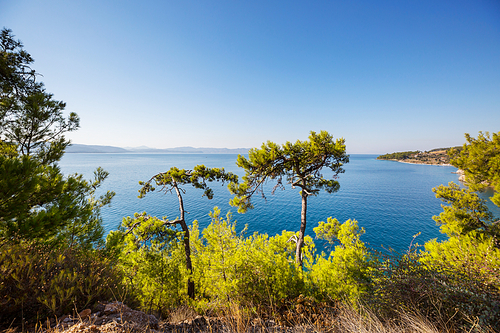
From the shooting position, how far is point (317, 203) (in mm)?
34312

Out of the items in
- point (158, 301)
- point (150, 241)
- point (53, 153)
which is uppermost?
point (53, 153)

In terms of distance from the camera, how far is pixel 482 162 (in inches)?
350

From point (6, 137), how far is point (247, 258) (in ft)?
34.0

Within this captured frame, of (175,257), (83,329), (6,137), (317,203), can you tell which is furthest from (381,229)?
(6,137)

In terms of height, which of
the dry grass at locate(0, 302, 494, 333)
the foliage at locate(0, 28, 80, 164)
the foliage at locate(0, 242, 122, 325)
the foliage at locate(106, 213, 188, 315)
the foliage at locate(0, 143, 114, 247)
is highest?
the foliage at locate(0, 28, 80, 164)

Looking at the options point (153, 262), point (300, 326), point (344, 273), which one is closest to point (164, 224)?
point (153, 262)

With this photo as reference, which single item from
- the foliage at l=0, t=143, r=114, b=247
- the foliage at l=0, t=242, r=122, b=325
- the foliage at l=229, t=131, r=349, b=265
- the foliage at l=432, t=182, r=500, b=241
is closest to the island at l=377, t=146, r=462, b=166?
the foliage at l=432, t=182, r=500, b=241

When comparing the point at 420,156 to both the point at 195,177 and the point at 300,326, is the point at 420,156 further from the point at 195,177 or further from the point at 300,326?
the point at 300,326

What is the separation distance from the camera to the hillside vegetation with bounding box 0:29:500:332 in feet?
12.4

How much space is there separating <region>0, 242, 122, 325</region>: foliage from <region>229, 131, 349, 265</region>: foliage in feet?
21.9

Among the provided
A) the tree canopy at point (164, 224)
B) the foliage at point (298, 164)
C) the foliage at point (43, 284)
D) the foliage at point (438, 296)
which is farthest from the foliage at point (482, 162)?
the foliage at point (43, 284)

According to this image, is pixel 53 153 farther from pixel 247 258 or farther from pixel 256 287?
pixel 256 287

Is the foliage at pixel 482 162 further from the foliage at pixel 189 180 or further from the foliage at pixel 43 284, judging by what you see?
the foliage at pixel 43 284

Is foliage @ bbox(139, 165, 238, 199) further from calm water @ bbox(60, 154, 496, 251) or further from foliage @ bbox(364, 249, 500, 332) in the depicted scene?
calm water @ bbox(60, 154, 496, 251)
